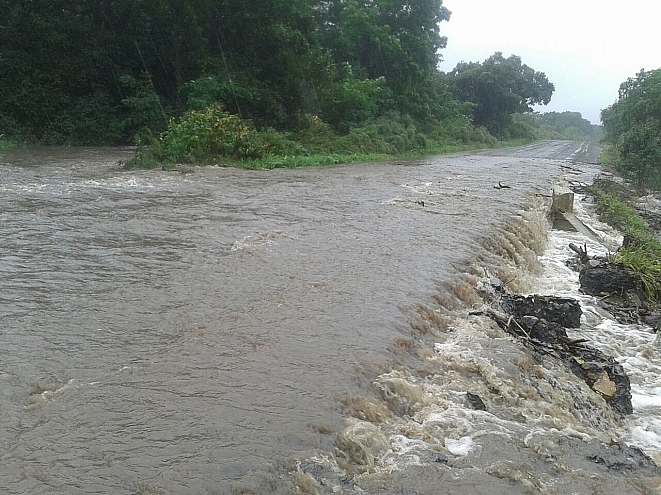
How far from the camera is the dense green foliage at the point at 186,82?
22984mm

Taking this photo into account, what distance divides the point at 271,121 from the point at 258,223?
54.7 feet

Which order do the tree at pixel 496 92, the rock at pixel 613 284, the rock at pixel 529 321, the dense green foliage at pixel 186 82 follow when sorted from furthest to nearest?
1. the tree at pixel 496 92
2. the dense green foliage at pixel 186 82
3. the rock at pixel 613 284
4. the rock at pixel 529 321

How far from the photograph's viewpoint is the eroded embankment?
4.11m

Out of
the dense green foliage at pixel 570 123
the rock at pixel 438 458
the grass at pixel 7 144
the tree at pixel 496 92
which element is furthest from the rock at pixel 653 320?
the dense green foliage at pixel 570 123

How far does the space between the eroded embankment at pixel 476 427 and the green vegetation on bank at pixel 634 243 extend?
2.53 m

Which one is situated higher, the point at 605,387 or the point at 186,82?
the point at 186,82

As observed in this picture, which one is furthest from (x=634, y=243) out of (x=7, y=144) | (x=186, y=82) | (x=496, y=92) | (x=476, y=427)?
(x=496, y=92)

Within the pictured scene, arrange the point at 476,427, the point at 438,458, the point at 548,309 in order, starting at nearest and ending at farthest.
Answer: the point at 438,458, the point at 476,427, the point at 548,309

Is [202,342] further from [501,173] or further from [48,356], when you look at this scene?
[501,173]

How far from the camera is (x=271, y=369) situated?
5285 mm

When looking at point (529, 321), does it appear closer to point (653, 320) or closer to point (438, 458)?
point (653, 320)

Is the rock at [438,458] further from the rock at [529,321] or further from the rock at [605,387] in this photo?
the rock at [529,321]

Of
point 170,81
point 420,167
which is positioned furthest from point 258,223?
point 170,81

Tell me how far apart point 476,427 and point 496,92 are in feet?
166
